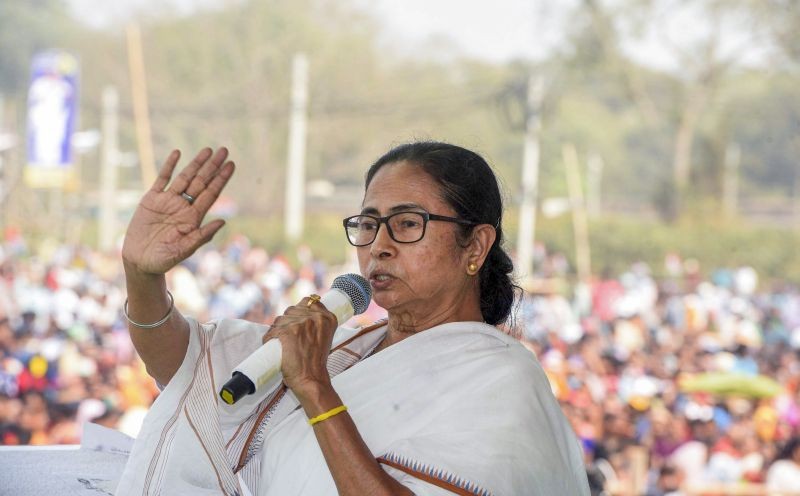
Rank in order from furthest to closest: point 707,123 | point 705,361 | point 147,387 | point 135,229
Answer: point 707,123 < point 705,361 < point 147,387 < point 135,229

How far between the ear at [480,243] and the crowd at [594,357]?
0.81 ft

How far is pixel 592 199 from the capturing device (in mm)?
25250

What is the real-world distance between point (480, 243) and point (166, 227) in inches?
21.0

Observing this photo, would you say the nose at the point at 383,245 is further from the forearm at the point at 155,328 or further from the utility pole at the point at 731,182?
the utility pole at the point at 731,182

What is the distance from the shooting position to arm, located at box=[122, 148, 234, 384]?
4.89 feet

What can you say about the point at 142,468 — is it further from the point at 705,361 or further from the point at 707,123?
the point at 707,123

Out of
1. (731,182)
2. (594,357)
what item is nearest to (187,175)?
(594,357)

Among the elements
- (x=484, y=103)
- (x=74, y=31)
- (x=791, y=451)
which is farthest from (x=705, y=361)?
(x=74, y=31)

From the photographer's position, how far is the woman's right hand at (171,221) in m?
1.49

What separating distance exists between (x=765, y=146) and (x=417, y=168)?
24241 millimetres

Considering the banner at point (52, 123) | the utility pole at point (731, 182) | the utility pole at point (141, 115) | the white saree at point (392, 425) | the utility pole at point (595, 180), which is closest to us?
the white saree at point (392, 425)

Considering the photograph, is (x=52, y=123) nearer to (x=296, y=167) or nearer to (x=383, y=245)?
(x=296, y=167)

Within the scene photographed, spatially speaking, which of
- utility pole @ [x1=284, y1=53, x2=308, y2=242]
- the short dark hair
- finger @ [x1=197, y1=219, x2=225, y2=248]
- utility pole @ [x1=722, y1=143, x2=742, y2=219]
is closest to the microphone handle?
finger @ [x1=197, y1=219, x2=225, y2=248]

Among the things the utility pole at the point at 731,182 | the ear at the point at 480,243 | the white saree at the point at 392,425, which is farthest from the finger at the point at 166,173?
the utility pole at the point at 731,182
